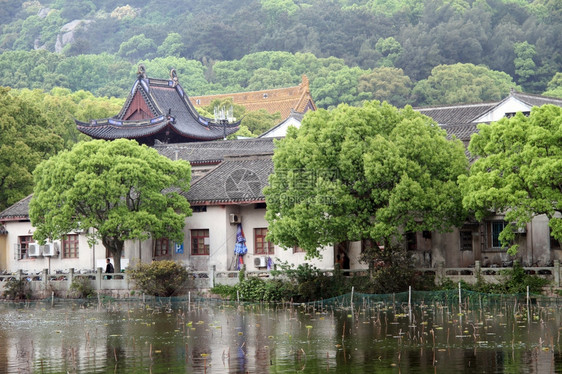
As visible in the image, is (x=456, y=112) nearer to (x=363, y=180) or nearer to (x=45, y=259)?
(x=363, y=180)

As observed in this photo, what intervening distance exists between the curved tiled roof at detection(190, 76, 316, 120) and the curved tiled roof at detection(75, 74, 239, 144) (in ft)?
75.6

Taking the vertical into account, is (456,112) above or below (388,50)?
below

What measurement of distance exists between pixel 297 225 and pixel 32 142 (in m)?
21.3

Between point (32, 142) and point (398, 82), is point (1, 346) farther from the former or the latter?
point (398, 82)

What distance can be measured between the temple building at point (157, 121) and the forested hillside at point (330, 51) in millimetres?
31924

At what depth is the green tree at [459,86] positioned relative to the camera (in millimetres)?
95188

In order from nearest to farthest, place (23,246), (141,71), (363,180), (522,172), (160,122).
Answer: (522,172), (363,180), (23,246), (160,122), (141,71)

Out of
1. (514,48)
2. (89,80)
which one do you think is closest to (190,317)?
(514,48)

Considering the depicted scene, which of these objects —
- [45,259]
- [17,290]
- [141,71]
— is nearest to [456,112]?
[141,71]

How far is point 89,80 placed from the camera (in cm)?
12962

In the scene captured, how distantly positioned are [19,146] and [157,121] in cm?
1069

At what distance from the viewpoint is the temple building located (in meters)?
63.6

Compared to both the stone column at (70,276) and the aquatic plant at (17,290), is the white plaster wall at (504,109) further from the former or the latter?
the aquatic plant at (17,290)

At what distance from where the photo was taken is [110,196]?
4516 centimetres
